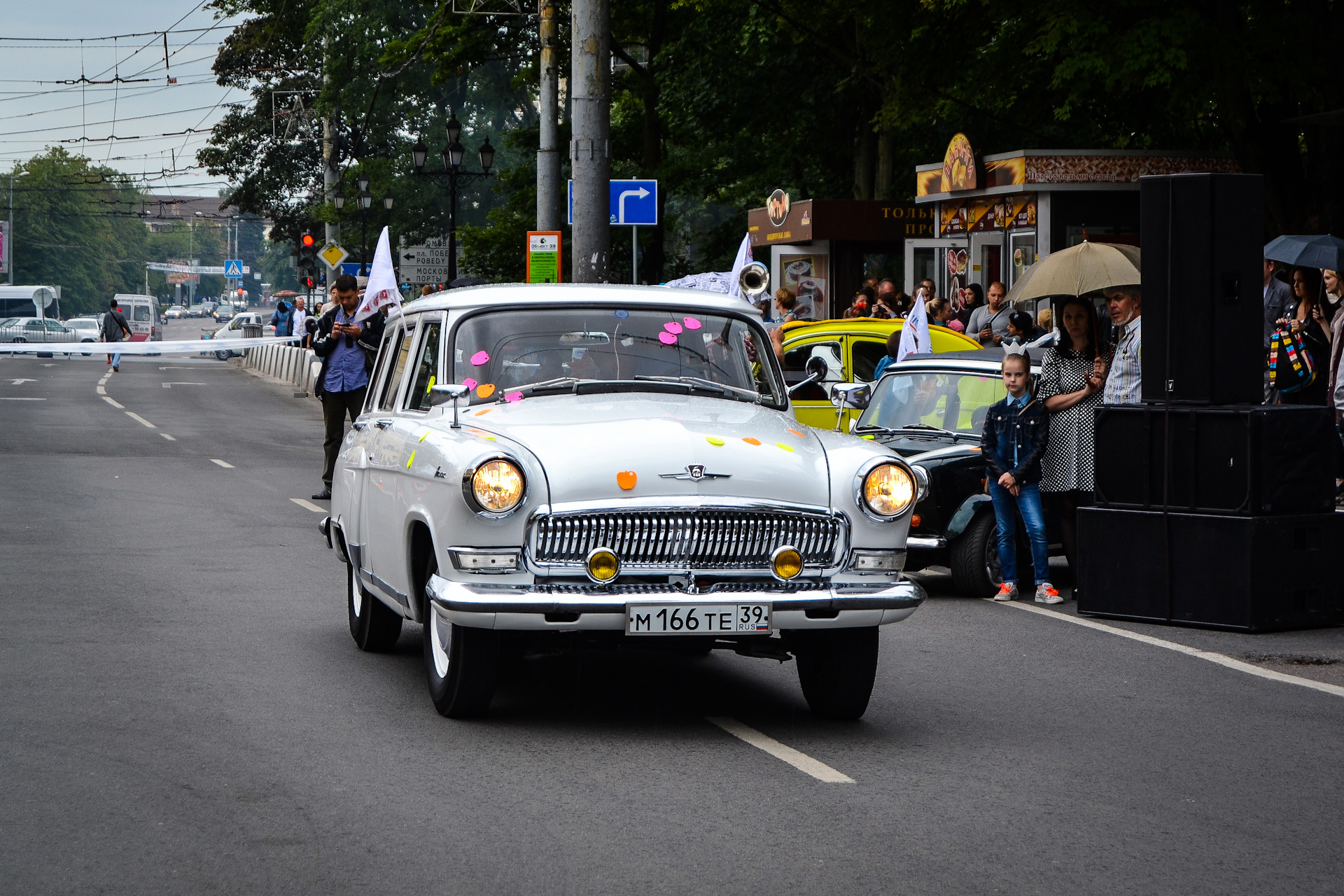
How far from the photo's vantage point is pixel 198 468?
66.2 feet

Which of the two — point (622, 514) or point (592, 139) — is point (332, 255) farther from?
point (622, 514)

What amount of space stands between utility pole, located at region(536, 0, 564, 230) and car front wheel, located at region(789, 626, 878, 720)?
1758 cm

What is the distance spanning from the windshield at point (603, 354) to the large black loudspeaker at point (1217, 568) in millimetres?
3336

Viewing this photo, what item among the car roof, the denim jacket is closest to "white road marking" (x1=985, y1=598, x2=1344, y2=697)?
the denim jacket

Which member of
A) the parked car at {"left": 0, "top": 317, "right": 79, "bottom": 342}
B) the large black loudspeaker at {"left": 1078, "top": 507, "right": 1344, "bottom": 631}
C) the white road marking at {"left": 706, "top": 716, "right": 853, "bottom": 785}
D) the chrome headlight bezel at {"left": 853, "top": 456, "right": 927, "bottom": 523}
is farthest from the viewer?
the parked car at {"left": 0, "top": 317, "right": 79, "bottom": 342}

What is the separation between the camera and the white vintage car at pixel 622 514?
6715 millimetres

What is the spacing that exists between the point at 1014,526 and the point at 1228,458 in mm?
1633

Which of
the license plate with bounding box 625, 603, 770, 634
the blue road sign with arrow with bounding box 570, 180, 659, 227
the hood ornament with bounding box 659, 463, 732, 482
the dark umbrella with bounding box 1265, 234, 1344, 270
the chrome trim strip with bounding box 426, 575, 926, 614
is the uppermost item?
the blue road sign with arrow with bounding box 570, 180, 659, 227

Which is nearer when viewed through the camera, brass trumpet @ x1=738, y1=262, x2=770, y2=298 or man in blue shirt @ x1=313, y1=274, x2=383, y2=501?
man in blue shirt @ x1=313, y1=274, x2=383, y2=501

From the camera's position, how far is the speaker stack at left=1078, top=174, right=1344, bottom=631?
10.2 metres

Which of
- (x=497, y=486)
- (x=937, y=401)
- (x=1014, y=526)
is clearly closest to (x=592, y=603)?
(x=497, y=486)

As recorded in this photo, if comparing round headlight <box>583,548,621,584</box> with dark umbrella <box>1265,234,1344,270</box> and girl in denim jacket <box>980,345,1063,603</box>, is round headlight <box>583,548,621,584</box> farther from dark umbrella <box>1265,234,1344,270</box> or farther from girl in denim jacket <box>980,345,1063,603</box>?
dark umbrella <box>1265,234,1344,270</box>

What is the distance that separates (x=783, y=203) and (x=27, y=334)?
1853 inches

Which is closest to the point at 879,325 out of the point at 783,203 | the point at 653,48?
the point at 783,203
